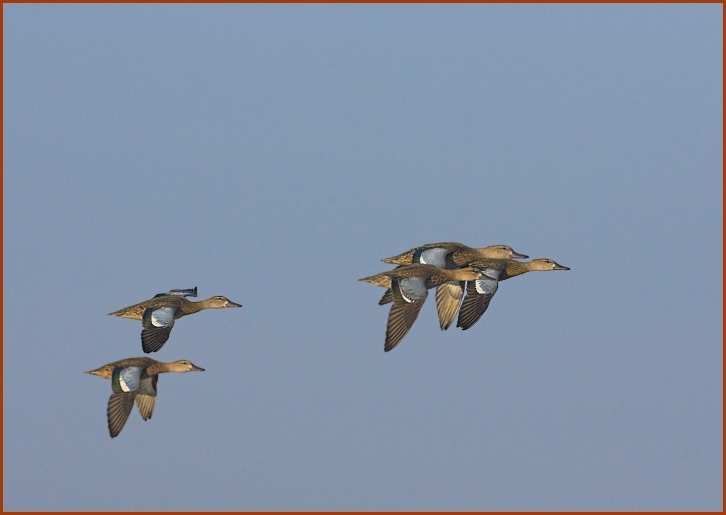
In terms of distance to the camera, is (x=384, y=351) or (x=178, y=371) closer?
(x=384, y=351)

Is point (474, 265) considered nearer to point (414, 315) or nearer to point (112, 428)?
point (414, 315)

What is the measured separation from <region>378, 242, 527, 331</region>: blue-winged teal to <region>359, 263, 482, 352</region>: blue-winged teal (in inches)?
7.0

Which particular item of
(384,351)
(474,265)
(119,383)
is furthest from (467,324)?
(119,383)

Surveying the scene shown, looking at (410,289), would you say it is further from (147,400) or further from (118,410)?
(118,410)

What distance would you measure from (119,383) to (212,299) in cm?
601

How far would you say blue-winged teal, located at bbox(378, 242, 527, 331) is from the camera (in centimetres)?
6312

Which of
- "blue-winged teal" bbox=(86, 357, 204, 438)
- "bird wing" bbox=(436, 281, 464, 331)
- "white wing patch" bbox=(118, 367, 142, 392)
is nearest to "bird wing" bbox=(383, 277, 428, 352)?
"bird wing" bbox=(436, 281, 464, 331)

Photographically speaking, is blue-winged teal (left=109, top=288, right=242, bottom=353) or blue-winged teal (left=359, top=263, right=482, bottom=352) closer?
blue-winged teal (left=359, top=263, right=482, bottom=352)

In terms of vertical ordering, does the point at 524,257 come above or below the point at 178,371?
above

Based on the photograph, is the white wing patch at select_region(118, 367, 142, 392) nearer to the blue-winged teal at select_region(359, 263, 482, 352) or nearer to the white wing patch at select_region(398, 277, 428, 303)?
the blue-winged teal at select_region(359, 263, 482, 352)

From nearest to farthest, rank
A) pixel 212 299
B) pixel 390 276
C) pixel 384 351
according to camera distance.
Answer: pixel 384 351 → pixel 390 276 → pixel 212 299

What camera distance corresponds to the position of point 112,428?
61.0 metres

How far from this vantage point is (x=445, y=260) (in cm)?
6506

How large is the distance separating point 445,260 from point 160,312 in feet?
28.6
